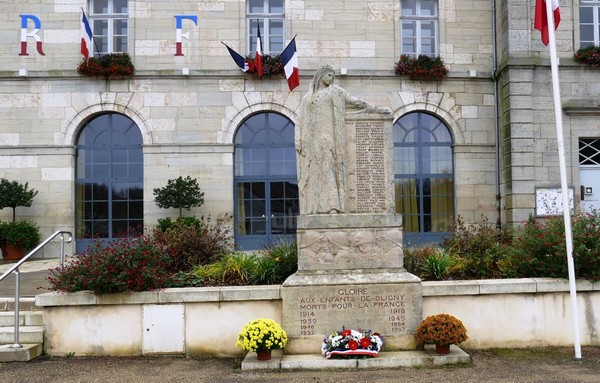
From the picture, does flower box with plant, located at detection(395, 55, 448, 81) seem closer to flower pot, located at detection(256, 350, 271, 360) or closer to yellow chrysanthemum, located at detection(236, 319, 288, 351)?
yellow chrysanthemum, located at detection(236, 319, 288, 351)

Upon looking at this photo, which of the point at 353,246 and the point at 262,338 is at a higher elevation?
the point at 353,246

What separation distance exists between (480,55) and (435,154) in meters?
3.17

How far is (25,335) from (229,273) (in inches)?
109

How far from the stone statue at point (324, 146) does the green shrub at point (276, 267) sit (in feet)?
4.41

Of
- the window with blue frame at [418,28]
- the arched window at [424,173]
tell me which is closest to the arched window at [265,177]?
the arched window at [424,173]

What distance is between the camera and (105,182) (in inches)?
645

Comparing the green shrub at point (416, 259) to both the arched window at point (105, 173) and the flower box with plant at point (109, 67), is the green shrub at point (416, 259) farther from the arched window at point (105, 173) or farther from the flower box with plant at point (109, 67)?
the flower box with plant at point (109, 67)

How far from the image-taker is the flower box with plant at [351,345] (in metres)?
6.61

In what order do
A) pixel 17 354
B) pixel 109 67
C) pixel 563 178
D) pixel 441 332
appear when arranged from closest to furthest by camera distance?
pixel 441 332, pixel 17 354, pixel 563 178, pixel 109 67

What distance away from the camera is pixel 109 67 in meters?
15.8

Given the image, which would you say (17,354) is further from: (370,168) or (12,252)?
(12,252)

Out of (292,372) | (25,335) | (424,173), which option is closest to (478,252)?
(292,372)

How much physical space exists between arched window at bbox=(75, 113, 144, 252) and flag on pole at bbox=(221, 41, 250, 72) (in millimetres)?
3518

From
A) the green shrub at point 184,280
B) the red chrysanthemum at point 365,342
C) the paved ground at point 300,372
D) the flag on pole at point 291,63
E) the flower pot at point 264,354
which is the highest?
the flag on pole at point 291,63
